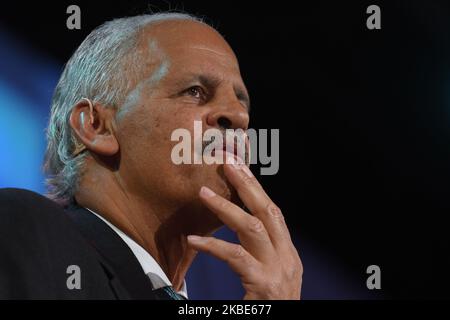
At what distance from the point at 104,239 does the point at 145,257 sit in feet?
0.49

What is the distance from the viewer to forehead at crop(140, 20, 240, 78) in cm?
186

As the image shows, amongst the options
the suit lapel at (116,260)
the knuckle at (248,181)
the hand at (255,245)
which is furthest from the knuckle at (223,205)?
the suit lapel at (116,260)

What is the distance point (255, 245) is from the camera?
1561mm

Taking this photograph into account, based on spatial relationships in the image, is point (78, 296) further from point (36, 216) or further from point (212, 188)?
point (212, 188)

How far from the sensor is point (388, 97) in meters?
2.82

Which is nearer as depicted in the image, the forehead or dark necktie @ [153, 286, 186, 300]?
dark necktie @ [153, 286, 186, 300]

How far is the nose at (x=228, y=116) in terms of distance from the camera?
5.82 feet

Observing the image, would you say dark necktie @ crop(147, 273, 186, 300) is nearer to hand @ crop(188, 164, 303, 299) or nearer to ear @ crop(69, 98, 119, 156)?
hand @ crop(188, 164, 303, 299)

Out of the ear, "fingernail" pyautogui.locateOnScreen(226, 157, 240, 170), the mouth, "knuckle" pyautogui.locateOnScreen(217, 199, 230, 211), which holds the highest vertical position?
the ear

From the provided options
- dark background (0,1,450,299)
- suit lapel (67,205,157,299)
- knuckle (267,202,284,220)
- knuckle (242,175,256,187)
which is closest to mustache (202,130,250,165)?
knuckle (242,175,256,187)

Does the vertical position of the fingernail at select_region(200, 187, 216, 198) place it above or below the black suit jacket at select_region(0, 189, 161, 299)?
above

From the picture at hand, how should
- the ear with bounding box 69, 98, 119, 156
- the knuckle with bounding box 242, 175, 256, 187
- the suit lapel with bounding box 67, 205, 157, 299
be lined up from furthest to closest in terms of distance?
the ear with bounding box 69, 98, 119, 156 → the knuckle with bounding box 242, 175, 256, 187 → the suit lapel with bounding box 67, 205, 157, 299

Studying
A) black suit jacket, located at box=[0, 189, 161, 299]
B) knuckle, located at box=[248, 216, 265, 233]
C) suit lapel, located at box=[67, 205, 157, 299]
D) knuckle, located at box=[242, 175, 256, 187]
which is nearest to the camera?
black suit jacket, located at box=[0, 189, 161, 299]

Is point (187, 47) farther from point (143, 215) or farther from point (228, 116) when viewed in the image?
point (143, 215)
